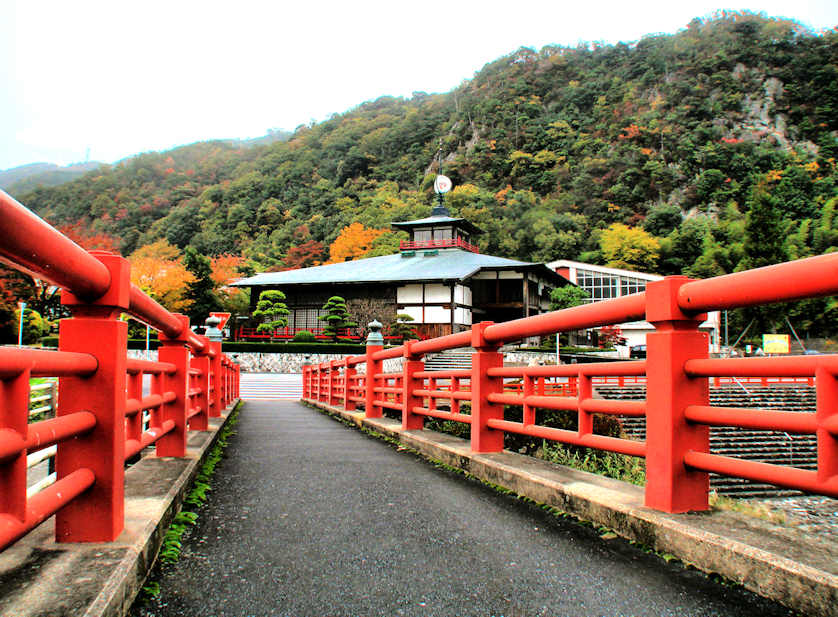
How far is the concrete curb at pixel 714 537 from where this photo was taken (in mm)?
1838

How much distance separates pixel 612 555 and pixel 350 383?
7.60m

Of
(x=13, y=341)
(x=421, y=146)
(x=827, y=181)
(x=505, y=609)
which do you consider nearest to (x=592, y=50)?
(x=421, y=146)

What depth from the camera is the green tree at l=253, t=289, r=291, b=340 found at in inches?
1251

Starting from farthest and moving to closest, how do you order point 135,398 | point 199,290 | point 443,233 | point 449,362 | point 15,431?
point 199,290 < point 443,233 < point 449,362 < point 135,398 < point 15,431

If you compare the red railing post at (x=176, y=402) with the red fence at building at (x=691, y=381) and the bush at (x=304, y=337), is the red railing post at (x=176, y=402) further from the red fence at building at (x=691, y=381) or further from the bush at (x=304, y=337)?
the bush at (x=304, y=337)

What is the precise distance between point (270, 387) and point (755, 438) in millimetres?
16255

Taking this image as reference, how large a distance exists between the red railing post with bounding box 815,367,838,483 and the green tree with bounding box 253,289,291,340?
30.8 meters

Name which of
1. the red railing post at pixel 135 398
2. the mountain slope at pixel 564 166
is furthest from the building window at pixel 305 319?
the red railing post at pixel 135 398

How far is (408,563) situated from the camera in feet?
7.70

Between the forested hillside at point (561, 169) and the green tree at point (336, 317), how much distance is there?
72.1ft

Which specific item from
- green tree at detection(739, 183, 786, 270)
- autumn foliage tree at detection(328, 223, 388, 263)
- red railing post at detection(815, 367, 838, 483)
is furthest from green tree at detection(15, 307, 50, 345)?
green tree at detection(739, 183, 786, 270)

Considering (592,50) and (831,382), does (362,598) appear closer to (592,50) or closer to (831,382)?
(831,382)

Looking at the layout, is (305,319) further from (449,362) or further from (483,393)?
(483,393)

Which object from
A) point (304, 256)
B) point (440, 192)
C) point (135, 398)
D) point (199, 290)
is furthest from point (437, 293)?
point (304, 256)
